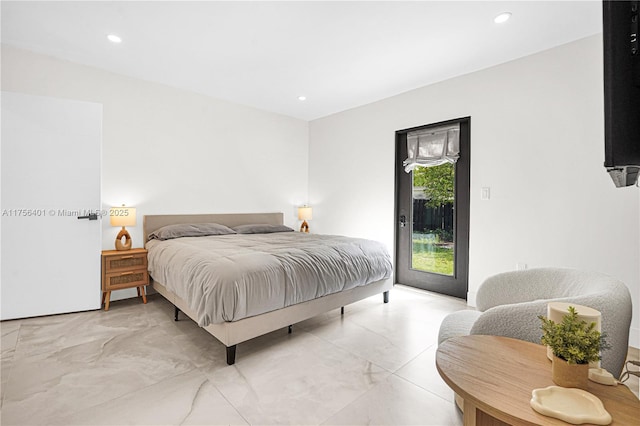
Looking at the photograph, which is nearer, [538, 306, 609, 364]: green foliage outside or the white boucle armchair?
[538, 306, 609, 364]: green foliage outside

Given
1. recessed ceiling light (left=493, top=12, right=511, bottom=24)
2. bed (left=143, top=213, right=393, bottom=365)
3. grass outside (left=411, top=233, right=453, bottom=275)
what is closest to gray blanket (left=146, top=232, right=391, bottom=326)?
bed (left=143, top=213, right=393, bottom=365)

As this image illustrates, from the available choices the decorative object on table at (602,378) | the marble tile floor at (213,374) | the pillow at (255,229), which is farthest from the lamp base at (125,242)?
the decorative object on table at (602,378)

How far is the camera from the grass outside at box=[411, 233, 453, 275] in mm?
4004

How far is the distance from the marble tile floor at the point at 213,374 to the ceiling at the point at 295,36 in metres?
2.70

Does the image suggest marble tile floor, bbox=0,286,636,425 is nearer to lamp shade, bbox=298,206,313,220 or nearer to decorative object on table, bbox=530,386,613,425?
decorative object on table, bbox=530,386,613,425

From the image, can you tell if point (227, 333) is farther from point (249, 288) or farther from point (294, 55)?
point (294, 55)

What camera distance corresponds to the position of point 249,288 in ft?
7.40

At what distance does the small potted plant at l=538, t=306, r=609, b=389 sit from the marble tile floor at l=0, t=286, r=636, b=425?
2.85 ft

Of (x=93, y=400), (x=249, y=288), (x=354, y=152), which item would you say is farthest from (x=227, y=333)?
(x=354, y=152)

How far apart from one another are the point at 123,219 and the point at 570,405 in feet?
13.3

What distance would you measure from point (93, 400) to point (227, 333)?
81cm

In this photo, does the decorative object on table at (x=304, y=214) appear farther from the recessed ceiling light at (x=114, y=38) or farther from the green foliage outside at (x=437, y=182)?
the recessed ceiling light at (x=114, y=38)

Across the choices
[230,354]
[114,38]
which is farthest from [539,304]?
[114,38]

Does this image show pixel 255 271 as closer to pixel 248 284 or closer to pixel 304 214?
pixel 248 284
